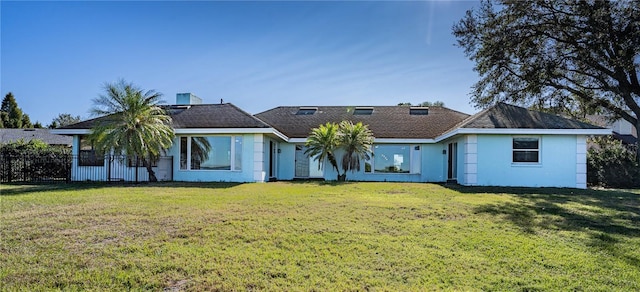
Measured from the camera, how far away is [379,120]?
22.2 meters

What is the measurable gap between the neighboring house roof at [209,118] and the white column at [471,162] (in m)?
8.68

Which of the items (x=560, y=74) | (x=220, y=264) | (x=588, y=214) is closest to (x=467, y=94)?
(x=560, y=74)

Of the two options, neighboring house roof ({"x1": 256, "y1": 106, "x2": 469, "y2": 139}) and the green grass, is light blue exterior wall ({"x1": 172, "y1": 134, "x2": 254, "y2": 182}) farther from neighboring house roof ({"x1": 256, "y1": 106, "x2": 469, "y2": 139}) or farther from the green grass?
the green grass

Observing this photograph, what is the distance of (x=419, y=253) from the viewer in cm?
533

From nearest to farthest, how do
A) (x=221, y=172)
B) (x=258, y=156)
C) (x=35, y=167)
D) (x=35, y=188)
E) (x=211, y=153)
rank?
(x=35, y=188)
(x=258, y=156)
(x=221, y=172)
(x=211, y=153)
(x=35, y=167)

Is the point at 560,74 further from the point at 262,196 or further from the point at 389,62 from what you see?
the point at 262,196

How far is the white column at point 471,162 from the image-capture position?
50.9 feet

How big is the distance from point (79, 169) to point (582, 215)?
777 inches

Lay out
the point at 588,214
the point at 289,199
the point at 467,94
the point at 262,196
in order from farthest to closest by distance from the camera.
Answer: the point at 467,94, the point at 262,196, the point at 289,199, the point at 588,214

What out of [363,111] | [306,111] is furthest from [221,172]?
[363,111]

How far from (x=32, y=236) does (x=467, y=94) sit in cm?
2143

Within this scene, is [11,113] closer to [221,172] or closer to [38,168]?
[38,168]

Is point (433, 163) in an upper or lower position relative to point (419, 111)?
lower

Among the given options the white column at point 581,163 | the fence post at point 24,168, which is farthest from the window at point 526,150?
the fence post at point 24,168
